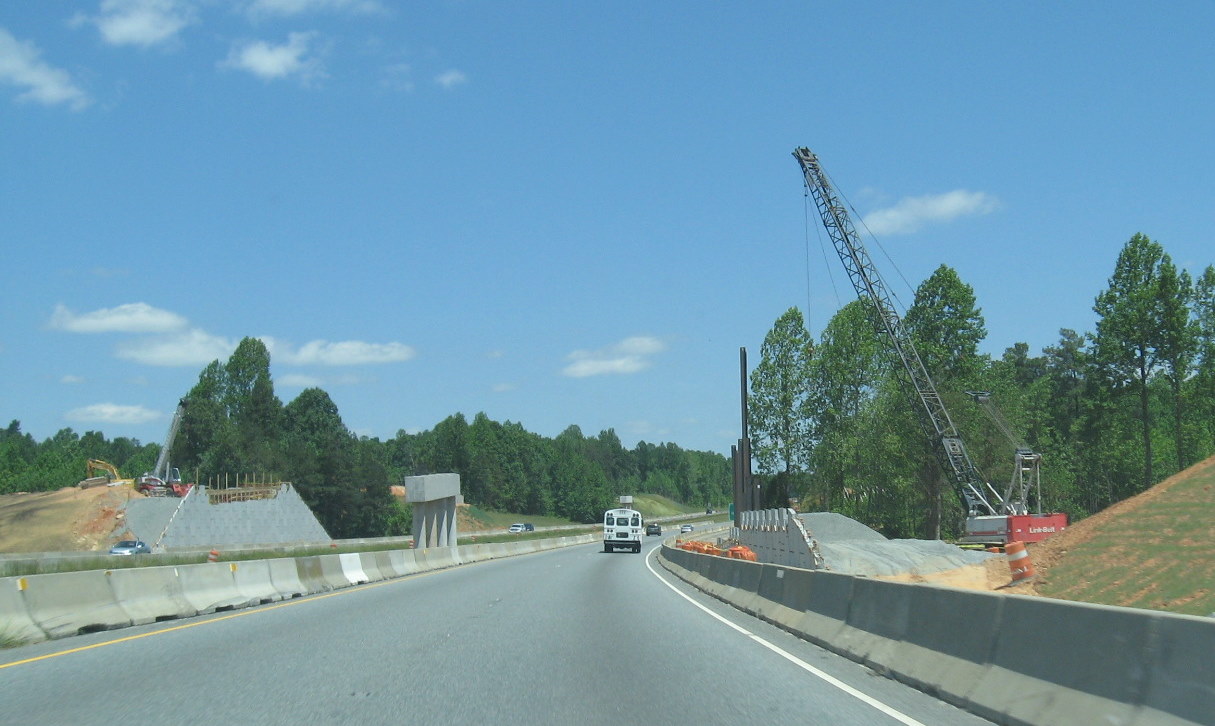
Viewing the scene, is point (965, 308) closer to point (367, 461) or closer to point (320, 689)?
point (367, 461)

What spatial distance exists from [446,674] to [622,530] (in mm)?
56459

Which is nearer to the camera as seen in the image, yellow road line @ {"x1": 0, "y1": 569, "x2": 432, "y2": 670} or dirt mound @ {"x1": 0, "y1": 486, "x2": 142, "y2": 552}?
yellow road line @ {"x1": 0, "y1": 569, "x2": 432, "y2": 670}

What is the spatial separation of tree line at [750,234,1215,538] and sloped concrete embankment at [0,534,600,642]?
58847mm

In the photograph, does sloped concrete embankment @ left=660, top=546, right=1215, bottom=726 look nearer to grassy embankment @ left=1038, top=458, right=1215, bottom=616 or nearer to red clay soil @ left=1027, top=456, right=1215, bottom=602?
grassy embankment @ left=1038, top=458, right=1215, bottom=616

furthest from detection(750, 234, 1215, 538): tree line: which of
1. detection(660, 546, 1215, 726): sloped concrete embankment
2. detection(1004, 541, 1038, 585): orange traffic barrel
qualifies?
detection(660, 546, 1215, 726): sloped concrete embankment

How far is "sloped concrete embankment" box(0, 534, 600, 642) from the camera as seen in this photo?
47.4ft

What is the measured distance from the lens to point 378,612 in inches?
768

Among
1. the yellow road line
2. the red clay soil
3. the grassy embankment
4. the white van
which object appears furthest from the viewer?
the white van

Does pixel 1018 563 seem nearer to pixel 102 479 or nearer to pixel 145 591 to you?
pixel 145 591

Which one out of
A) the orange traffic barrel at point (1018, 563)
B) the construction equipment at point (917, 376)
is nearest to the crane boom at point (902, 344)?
the construction equipment at point (917, 376)

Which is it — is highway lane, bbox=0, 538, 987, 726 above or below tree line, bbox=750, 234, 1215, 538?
below

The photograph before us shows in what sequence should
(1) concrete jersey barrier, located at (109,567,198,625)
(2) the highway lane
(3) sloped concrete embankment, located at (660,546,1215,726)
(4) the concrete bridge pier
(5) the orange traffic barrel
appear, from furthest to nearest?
1. (4) the concrete bridge pier
2. (5) the orange traffic barrel
3. (1) concrete jersey barrier, located at (109,567,198,625)
4. (2) the highway lane
5. (3) sloped concrete embankment, located at (660,546,1215,726)

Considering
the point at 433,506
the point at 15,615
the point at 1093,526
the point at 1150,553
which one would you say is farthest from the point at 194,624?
the point at 433,506

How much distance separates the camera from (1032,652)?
8.22 m
